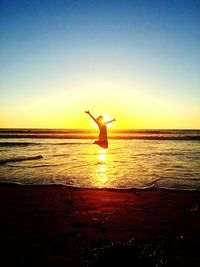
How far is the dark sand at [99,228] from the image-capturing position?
3.82 meters

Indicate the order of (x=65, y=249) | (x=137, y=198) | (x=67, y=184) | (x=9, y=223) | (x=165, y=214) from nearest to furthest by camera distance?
(x=65, y=249) < (x=9, y=223) < (x=165, y=214) < (x=137, y=198) < (x=67, y=184)

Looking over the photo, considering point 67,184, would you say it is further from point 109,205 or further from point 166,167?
point 166,167

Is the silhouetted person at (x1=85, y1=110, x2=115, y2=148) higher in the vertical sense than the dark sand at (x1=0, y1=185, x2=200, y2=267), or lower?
A: higher

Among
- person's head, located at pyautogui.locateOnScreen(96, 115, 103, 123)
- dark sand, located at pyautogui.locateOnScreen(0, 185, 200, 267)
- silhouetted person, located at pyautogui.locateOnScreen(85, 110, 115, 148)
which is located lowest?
dark sand, located at pyautogui.locateOnScreen(0, 185, 200, 267)

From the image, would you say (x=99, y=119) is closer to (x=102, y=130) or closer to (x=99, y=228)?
(x=102, y=130)

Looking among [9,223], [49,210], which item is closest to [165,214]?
[49,210]

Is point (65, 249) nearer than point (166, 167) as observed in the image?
Yes

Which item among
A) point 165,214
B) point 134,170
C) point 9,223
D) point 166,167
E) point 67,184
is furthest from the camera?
point 166,167

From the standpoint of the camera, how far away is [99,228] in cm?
492

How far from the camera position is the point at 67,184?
8.64 meters

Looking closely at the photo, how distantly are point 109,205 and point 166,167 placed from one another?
6.36 metres

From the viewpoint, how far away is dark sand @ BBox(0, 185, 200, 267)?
382cm

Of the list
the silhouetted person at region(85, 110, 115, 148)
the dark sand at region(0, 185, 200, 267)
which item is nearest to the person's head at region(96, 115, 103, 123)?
the silhouetted person at region(85, 110, 115, 148)

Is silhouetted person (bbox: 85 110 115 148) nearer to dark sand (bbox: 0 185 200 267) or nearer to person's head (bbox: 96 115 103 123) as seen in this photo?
person's head (bbox: 96 115 103 123)
